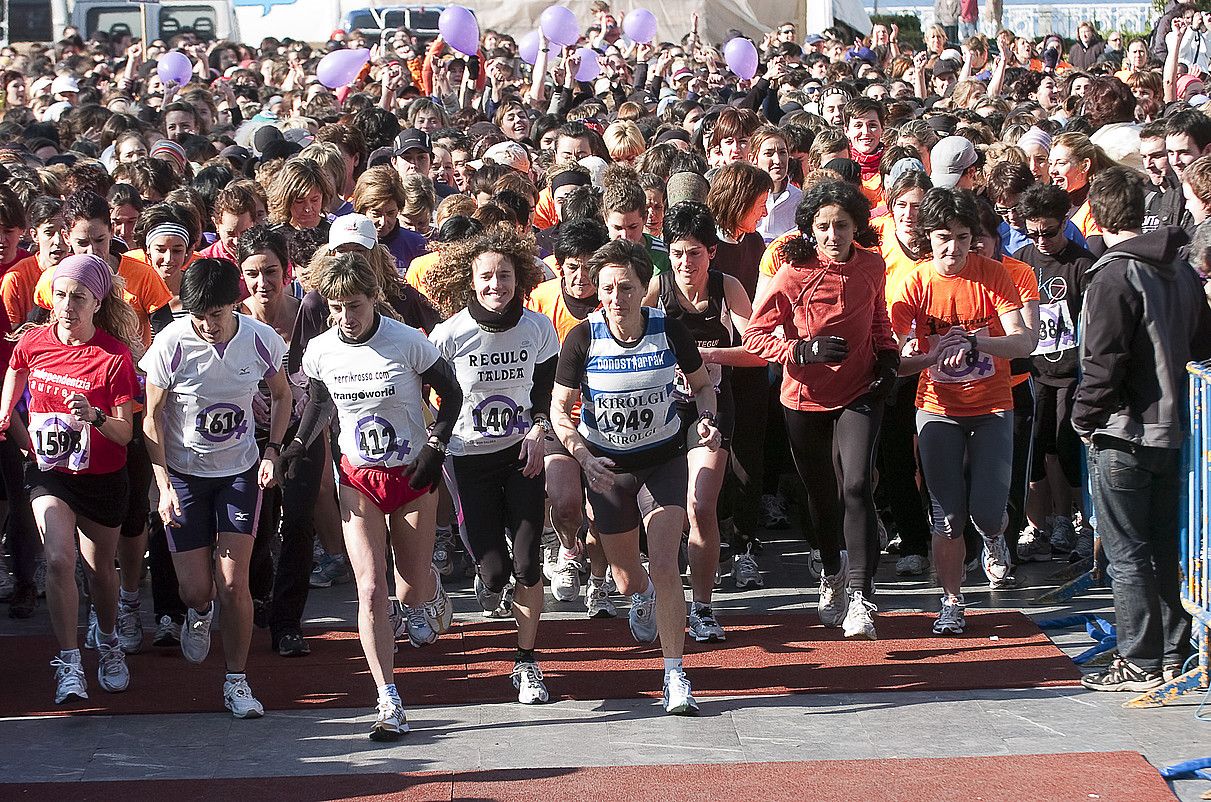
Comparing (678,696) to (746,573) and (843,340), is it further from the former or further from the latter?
(746,573)

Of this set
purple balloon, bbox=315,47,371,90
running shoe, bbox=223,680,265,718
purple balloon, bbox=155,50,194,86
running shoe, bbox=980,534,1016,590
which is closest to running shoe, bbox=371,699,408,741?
running shoe, bbox=223,680,265,718

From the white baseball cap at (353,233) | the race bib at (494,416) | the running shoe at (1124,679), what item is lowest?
the running shoe at (1124,679)

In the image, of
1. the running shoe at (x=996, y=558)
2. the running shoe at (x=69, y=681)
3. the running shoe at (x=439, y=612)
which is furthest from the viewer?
the running shoe at (x=996, y=558)

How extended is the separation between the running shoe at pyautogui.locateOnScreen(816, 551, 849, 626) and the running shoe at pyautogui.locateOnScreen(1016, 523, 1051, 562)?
1525 mm

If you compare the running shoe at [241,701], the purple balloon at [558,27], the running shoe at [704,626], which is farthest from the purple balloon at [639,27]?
the running shoe at [241,701]

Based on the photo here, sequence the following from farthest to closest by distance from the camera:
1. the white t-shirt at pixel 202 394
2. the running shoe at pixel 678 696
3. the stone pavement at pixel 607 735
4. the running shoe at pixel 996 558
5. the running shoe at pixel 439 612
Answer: the running shoe at pixel 996 558
the running shoe at pixel 439 612
the white t-shirt at pixel 202 394
the running shoe at pixel 678 696
the stone pavement at pixel 607 735

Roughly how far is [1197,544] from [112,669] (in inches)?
176

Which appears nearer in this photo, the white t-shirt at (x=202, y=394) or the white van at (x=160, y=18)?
the white t-shirt at (x=202, y=394)

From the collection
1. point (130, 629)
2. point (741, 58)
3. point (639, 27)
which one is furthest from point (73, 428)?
point (639, 27)

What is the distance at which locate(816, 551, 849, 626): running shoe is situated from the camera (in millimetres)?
7340

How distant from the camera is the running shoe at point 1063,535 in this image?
853 centimetres

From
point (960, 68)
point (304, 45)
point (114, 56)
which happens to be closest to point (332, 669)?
point (960, 68)

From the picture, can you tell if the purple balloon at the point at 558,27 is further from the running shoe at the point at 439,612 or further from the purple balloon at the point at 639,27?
the running shoe at the point at 439,612

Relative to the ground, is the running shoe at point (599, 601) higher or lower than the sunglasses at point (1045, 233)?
lower
